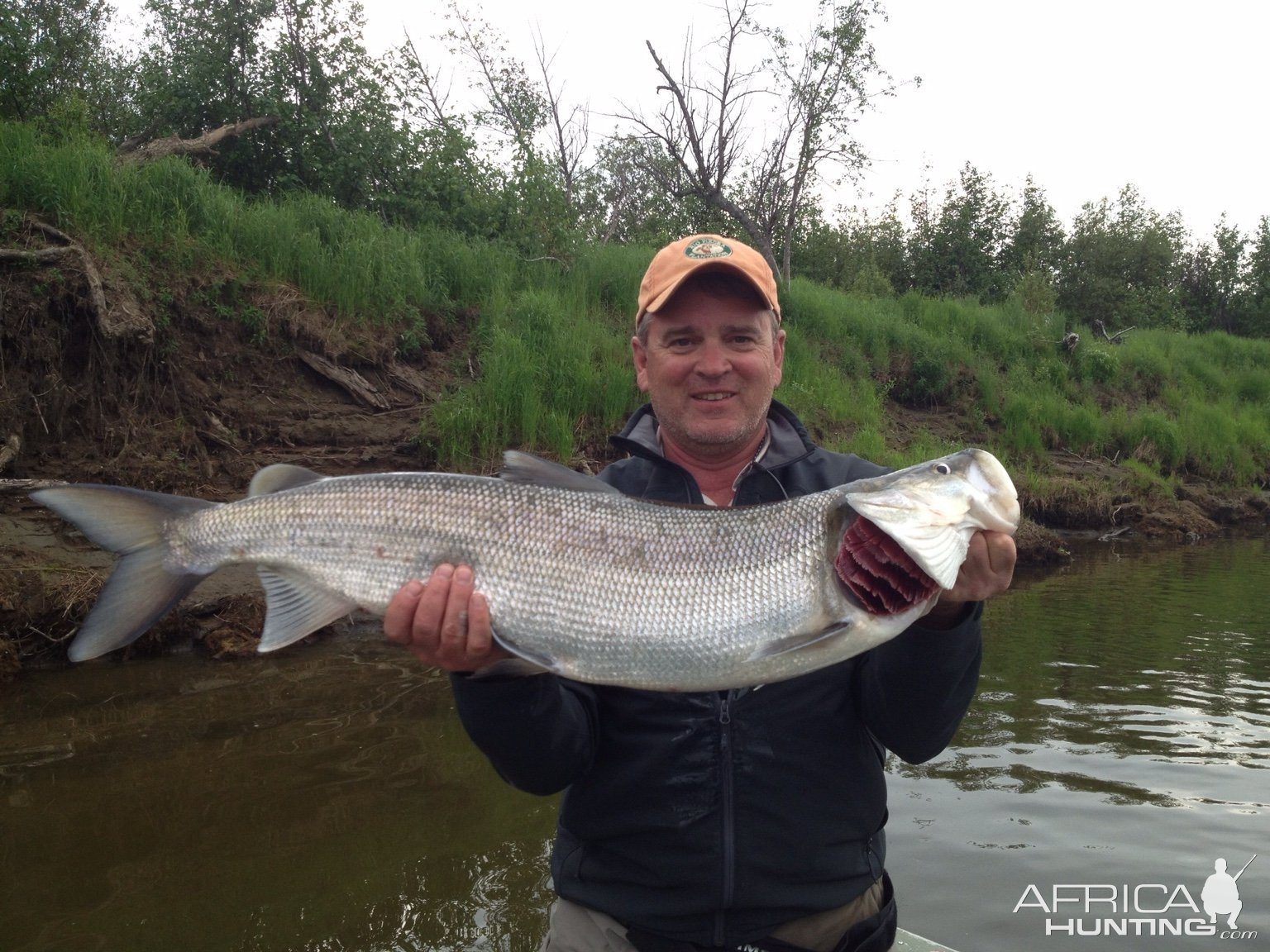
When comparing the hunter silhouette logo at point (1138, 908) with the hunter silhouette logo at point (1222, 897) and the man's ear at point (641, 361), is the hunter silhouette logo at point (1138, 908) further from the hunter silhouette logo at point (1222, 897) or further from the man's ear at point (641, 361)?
the man's ear at point (641, 361)

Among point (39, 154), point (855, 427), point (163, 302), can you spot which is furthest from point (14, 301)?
point (855, 427)

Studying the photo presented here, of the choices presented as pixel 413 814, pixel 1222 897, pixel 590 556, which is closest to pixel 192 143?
pixel 413 814

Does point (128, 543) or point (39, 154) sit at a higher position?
point (39, 154)

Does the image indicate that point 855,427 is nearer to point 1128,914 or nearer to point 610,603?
point 1128,914

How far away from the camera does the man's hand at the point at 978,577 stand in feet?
6.79

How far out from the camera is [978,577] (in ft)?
6.86

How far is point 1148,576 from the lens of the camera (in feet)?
36.6

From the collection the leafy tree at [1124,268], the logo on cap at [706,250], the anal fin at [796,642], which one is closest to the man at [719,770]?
the anal fin at [796,642]

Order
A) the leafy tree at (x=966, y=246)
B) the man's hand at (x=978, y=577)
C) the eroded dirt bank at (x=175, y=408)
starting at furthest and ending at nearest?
the leafy tree at (x=966, y=246) → the eroded dirt bank at (x=175, y=408) → the man's hand at (x=978, y=577)

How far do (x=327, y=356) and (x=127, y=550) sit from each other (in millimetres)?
7497

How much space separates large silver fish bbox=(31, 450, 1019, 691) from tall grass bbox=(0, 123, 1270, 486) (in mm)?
6706

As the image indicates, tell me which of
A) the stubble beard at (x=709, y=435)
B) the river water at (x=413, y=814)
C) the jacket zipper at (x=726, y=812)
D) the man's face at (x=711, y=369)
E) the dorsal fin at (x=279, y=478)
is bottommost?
the river water at (x=413, y=814)

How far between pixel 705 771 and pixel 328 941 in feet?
7.55

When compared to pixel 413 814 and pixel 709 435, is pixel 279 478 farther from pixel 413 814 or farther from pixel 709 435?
pixel 413 814
